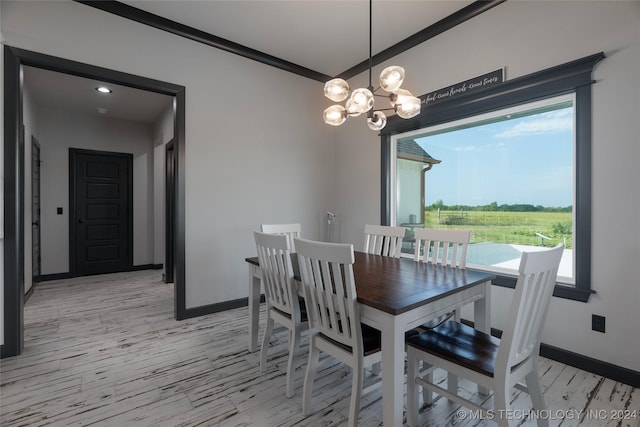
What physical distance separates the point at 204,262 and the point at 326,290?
215 centimetres

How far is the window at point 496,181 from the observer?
7.72ft

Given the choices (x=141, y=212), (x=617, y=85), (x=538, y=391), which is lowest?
(x=538, y=391)

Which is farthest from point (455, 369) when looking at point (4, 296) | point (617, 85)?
point (4, 296)

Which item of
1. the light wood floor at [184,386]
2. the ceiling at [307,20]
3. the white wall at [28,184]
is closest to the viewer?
the light wood floor at [184,386]

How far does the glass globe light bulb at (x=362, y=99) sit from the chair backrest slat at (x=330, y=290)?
102cm

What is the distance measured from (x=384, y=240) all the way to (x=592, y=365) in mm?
1681

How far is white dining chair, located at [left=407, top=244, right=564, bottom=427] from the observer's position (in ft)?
4.06

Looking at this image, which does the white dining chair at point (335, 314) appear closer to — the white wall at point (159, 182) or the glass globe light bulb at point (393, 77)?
the glass globe light bulb at point (393, 77)

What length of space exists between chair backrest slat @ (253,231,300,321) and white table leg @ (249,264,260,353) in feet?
0.89

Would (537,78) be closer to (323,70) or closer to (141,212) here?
(323,70)

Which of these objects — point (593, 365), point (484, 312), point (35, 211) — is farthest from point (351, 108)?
point (35, 211)

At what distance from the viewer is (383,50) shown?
349 cm

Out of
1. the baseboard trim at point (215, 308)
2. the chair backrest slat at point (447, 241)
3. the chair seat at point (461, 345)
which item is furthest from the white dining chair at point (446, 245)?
the baseboard trim at point (215, 308)

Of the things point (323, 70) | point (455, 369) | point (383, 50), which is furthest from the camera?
point (323, 70)
